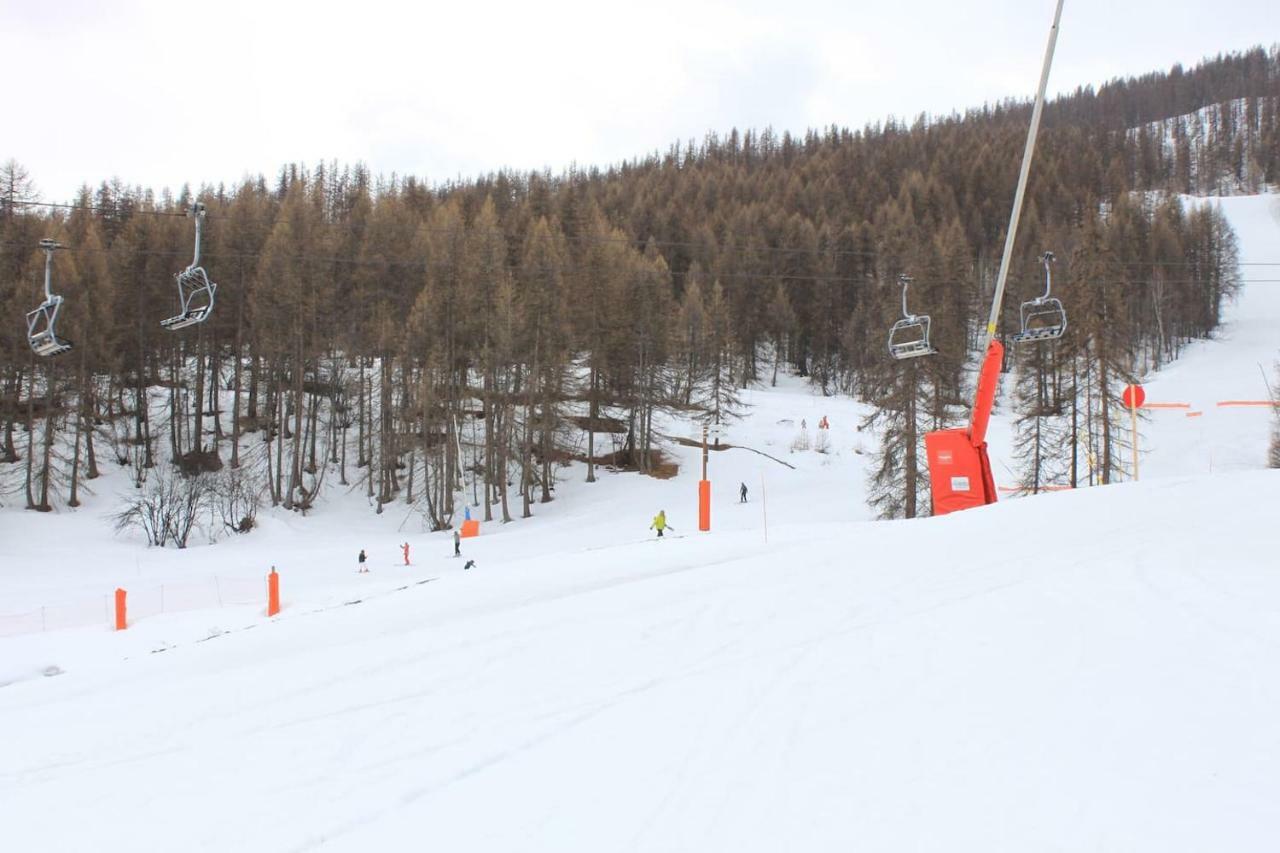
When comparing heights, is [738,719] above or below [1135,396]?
below

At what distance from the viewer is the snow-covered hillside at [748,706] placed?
4.84 metres

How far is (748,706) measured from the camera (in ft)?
21.7

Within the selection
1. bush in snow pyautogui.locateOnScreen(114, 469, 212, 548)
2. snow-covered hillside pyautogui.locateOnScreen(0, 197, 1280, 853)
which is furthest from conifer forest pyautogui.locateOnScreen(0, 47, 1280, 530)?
snow-covered hillside pyautogui.locateOnScreen(0, 197, 1280, 853)

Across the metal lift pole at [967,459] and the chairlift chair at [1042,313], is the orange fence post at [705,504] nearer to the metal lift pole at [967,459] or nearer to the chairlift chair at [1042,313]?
the metal lift pole at [967,459]

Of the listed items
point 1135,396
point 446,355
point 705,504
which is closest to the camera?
point 1135,396

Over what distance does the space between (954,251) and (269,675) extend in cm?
5867

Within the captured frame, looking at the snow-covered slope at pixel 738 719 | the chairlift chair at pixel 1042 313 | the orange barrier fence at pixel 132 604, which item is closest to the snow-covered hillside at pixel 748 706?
the snow-covered slope at pixel 738 719

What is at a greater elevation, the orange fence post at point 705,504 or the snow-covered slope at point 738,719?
the snow-covered slope at point 738,719

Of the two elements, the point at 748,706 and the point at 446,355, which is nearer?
the point at 748,706

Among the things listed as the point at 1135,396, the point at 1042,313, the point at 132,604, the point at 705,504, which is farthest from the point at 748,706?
the point at 132,604

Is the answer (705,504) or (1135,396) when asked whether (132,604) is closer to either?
(705,504)

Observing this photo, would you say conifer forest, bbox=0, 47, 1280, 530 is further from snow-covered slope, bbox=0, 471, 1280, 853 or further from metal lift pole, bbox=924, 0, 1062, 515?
snow-covered slope, bbox=0, 471, 1280, 853

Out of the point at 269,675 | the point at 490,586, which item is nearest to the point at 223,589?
the point at 490,586

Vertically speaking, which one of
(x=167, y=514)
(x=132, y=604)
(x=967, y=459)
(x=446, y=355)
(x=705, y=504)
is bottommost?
(x=132, y=604)
